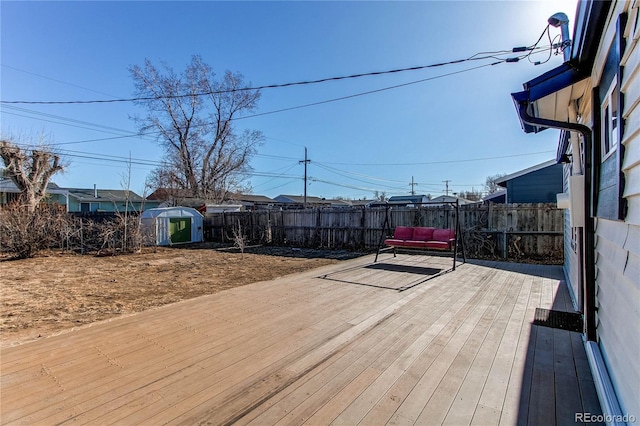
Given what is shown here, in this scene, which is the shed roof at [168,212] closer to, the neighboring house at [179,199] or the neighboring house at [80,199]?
the neighboring house at [179,199]

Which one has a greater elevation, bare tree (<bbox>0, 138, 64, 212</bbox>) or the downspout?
bare tree (<bbox>0, 138, 64, 212</bbox>)

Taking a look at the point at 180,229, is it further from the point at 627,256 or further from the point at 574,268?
the point at 627,256

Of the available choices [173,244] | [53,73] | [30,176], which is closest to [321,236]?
[173,244]

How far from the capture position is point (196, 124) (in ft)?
70.0

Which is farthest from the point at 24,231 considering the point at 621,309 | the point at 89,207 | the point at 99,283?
the point at 89,207

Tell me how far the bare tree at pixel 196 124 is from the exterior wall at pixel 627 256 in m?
21.2

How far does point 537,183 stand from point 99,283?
1469cm

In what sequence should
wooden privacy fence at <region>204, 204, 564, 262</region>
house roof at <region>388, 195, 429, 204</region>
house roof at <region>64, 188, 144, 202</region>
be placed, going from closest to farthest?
wooden privacy fence at <region>204, 204, 564, 262</region> < house roof at <region>388, 195, 429, 204</region> < house roof at <region>64, 188, 144, 202</region>

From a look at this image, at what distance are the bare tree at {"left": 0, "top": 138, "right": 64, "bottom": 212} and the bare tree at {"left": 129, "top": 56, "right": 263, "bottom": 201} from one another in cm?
724

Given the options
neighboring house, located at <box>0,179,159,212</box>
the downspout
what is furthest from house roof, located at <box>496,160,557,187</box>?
neighboring house, located at <box>0,179,159,212</box>

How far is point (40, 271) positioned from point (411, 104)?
1156 centimetres

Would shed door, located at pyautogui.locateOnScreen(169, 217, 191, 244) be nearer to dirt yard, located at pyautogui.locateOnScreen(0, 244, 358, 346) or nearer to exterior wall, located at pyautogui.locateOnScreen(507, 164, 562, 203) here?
dirt yard, located at pyautogui.locateOnScreen(0, 244, 358, 346)

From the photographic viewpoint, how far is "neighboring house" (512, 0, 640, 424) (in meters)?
1.34

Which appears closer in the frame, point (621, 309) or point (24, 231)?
point (621, 309)
